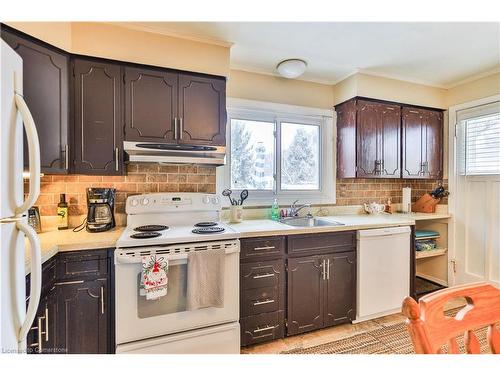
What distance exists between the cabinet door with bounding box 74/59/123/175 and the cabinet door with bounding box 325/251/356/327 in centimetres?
194

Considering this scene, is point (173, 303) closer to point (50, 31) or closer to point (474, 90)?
point (50, 31)

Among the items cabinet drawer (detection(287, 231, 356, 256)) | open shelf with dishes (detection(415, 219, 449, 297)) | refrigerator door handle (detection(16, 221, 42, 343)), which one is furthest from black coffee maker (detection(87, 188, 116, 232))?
open shelf with dishes (detection(415, 219, 449, 297))

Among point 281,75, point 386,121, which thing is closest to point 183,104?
point 281,75

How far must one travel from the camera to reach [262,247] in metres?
1.92

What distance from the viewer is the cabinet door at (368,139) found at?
8.64ft

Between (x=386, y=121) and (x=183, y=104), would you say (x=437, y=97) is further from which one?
(x=183, y=104)

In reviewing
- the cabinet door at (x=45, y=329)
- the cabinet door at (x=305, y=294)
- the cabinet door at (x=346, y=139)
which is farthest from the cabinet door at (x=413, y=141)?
the cabinet door at (x=45, y=329)

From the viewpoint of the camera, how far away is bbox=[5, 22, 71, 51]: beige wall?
4.80ft

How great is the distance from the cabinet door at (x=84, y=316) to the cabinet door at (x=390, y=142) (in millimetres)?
2812

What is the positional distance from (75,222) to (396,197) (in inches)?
141

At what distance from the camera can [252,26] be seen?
1851 millimetres

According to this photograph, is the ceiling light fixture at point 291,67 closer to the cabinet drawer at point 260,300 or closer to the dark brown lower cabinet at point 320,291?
the dark brown lower cabinet at point 320,291
